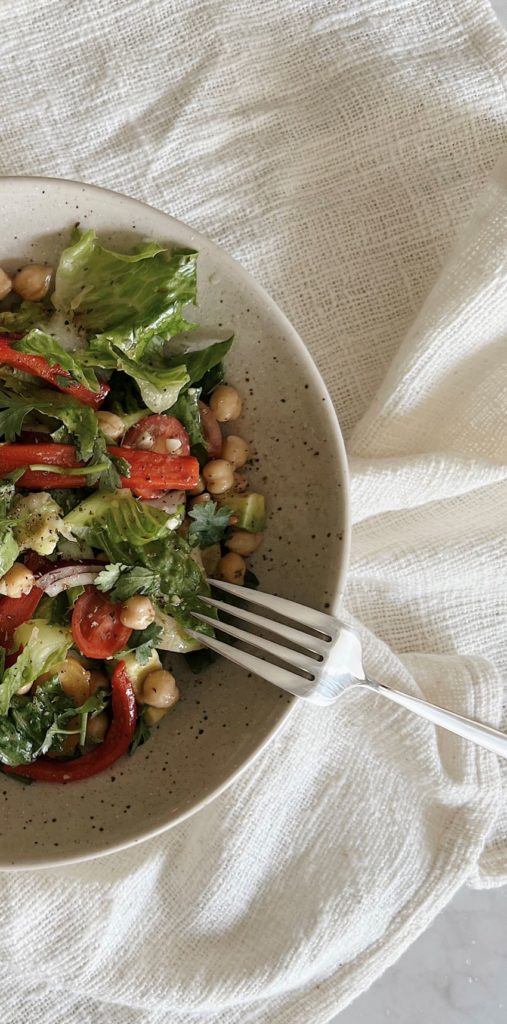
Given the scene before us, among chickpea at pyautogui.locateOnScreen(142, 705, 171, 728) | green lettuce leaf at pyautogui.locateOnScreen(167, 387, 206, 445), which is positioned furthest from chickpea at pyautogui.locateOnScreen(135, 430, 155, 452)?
chickpea at pyautogui.locateOnScreen(142, 705, 171, 728)

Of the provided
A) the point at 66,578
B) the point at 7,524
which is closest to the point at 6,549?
the point at 7,524

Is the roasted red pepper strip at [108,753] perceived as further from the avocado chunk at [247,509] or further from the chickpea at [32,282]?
the chickpea at [32,282]

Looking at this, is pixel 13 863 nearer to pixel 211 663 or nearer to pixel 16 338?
pixel 211 663

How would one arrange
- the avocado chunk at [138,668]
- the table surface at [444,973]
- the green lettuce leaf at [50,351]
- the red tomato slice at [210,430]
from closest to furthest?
the green lettuce leaf at [50,351], the avocado chunk at [138,668], the red tomato slice at [210,430], the table surface at [444,973]

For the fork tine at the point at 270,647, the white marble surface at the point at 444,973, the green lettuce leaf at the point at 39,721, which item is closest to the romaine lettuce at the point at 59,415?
the fork tine at the point at 270,647

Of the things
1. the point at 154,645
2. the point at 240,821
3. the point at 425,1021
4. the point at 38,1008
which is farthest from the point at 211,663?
the point at 425,1021

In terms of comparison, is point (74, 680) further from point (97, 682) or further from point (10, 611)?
point (10, 611)
